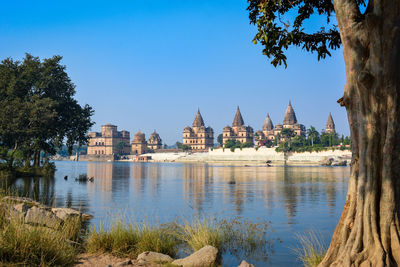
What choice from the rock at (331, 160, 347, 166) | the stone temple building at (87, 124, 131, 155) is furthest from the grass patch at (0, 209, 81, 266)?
the stone temple building at (87, 124, 131, 155)

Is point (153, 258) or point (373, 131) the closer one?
point (373, 131)

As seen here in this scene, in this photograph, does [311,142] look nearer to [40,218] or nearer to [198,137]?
[198,137]

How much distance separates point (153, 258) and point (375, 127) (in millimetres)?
3975

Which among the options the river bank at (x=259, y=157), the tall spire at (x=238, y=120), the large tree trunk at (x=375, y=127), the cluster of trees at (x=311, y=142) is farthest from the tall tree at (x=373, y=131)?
the tall spire at (x=238, y=120)

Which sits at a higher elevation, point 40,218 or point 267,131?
point 267,131

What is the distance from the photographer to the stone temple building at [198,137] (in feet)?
557

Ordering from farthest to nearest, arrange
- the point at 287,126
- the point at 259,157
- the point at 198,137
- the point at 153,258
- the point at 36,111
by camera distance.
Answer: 1. the point at 198,137
2. the point at 287,126
3. the point at 259,157
4. the point at 36,111
5. the point at 153,258

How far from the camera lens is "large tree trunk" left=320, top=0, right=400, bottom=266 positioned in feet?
17.2

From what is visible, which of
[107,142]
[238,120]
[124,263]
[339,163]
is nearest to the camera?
[124,263]

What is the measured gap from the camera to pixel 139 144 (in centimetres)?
17175

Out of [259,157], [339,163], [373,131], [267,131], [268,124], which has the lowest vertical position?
[339,163]

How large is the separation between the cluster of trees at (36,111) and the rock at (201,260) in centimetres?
2376

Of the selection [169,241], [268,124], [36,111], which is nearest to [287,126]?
[268,124]

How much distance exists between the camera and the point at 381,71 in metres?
5.26
